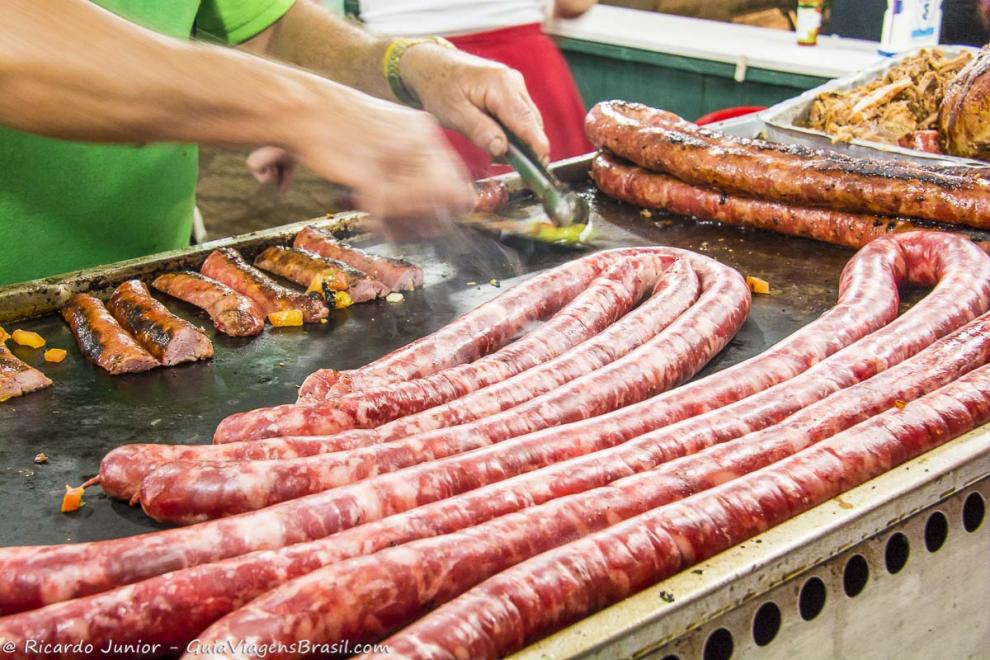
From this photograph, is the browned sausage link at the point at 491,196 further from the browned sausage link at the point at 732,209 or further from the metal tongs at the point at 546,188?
the browned sausage link at the point at 732,209

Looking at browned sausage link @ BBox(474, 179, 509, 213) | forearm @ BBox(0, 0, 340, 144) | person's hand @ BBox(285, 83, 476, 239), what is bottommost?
browned sausage link @ BBox(474, 179, 509, 213)

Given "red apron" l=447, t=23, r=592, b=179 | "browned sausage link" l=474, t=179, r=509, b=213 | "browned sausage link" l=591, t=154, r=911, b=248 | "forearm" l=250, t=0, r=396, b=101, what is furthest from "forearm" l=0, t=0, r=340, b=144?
"red apron" l=447, t=23, r=592, b=179

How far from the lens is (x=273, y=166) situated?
3701mm

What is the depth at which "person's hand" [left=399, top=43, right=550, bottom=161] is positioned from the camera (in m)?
4.31

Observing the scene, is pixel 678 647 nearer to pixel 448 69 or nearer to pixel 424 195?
pixel 424 195

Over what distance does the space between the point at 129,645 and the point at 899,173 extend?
3468mm

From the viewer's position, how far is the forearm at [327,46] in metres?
4.88

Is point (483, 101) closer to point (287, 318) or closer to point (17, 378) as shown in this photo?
point (287, 318)

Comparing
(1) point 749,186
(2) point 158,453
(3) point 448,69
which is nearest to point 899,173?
(1) point 749,186

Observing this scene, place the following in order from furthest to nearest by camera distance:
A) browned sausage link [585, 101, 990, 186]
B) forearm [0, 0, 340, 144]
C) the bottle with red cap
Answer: the bottle with red cap, browned sausage link [585, 101, 990, 186], forearm [0, 0, 340, 144]

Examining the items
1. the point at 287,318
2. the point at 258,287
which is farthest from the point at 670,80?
the point at 287,318

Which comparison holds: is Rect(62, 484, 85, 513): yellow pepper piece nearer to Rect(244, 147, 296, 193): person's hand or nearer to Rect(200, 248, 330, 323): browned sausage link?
Rect(200, 248, 330, 323): browned sausage link

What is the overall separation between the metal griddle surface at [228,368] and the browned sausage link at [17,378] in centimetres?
4

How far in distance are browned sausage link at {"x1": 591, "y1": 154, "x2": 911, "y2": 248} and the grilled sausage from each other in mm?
1312
